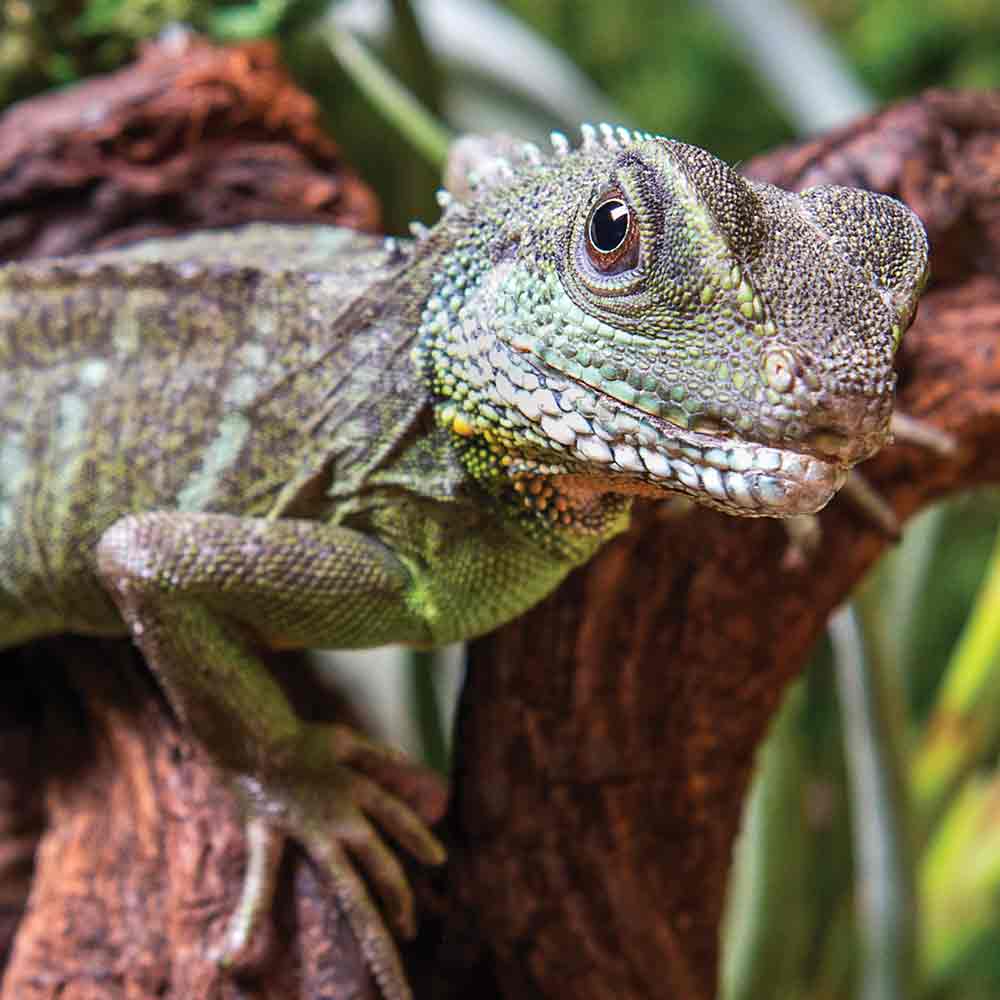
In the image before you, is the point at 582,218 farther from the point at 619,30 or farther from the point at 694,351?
the point at 619,30

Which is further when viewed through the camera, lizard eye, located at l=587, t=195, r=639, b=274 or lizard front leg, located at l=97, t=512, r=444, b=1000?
lizard front leg, located at l=97, t=512, r=444, b=1000

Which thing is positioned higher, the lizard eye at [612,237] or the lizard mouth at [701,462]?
the lizard eye at [612,237]

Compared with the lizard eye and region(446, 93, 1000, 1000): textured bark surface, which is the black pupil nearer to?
the lizard eye

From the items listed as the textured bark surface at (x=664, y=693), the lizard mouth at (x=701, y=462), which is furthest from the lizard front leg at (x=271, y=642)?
the lizard mouth at (x=701, y=462)

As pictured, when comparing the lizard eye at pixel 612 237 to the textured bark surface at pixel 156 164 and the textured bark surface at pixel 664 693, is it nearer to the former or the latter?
the textured bark surface at pixel 664 693

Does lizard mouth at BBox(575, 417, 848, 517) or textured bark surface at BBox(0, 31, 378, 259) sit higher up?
textured bark surface at BBox(0, 31, 378, 259)

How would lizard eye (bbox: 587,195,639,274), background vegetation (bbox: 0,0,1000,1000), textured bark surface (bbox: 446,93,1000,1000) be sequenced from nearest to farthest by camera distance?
lizard eye (bbox: 587,195,639,274), textured bark surface (bbox: 446,93,1000,1000), background vegetation (bbox: 0,0,1000,1000)

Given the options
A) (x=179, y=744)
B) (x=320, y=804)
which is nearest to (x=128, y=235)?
(x=179, y=744)

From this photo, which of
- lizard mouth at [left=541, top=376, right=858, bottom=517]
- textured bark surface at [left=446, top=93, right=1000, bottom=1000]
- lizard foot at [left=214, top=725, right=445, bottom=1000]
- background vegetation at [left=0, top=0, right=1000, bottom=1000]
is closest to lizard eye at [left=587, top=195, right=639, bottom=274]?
lizard mouth at [left=541, top=376, right=858, bottom=517]

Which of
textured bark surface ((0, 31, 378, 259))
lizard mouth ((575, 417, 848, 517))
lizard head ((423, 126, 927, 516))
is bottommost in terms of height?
lizard mouth ((575, 417, 848, 517))
